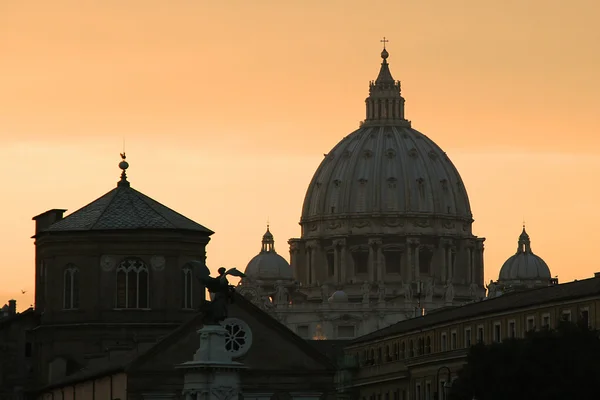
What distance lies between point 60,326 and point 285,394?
550 inches

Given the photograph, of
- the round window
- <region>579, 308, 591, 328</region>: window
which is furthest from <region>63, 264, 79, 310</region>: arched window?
<region>579, 308, 591, 328</region>: window

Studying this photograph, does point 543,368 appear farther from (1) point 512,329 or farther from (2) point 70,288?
(2) point 70,288

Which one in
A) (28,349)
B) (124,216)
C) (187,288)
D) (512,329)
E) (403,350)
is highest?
(124,216)

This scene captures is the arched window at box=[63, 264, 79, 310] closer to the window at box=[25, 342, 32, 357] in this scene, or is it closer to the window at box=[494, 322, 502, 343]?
the window at box=[25, 342, 32, 357]

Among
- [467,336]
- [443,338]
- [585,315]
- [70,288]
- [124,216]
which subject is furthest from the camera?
[443,338]

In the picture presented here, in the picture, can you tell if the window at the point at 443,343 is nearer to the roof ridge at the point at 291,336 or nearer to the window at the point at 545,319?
the roof ridge at the point at 291,336

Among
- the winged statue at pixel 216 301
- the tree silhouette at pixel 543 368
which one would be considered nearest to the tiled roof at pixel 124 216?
the tree silhouette at pixel 543 368

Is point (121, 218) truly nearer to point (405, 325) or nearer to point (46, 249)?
point (46, 249)

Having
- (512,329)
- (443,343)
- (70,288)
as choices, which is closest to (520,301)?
(512,329)

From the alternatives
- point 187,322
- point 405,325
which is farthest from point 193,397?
point 405,325

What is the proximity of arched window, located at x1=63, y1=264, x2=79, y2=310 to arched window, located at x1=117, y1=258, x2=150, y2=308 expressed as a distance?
7.17 feet

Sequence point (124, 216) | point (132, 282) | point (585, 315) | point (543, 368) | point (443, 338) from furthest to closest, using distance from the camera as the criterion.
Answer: point (443, 338) < point (124, 216) < point (132, 282) < point (585, 315) < point (543, 368)

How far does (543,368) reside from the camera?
98.6 meters

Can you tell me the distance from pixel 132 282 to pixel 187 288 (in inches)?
103
